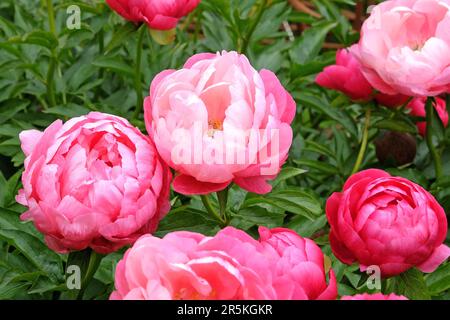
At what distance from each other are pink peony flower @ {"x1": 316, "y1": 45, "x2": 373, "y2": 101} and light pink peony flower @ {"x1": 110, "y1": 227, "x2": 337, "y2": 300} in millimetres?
417

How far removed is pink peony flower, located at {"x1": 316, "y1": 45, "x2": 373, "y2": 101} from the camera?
1013 millimetres

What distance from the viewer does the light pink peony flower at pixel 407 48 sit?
35.9 inches

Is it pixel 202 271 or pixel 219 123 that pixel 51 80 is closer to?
pixel 219 123

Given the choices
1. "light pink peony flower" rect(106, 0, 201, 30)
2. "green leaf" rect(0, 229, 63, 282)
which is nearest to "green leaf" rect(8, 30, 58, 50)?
"light pink peony flower" rect(106, 0, 201, 30)

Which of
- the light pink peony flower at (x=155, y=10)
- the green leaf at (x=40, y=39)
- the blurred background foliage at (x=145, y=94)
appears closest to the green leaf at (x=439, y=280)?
the blurred background foliage at (x=145, y=94)

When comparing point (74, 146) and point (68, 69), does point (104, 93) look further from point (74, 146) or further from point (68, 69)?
point (74, 146)

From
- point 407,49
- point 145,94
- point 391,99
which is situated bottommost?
point 145,94

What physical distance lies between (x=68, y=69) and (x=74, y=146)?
1.75ft

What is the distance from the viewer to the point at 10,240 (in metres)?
0.83

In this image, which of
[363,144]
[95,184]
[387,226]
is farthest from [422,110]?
[95,184]

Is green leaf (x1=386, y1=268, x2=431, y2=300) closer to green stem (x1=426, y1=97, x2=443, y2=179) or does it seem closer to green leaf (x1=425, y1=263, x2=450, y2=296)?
green leaf (x1=425, y1=263, x2=450, y2=296)

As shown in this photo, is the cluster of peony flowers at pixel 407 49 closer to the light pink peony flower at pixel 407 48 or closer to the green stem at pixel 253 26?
the light pink peony flower at pixel 407 48

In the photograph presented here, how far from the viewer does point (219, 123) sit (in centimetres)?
73

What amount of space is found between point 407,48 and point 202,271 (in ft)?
1.34
